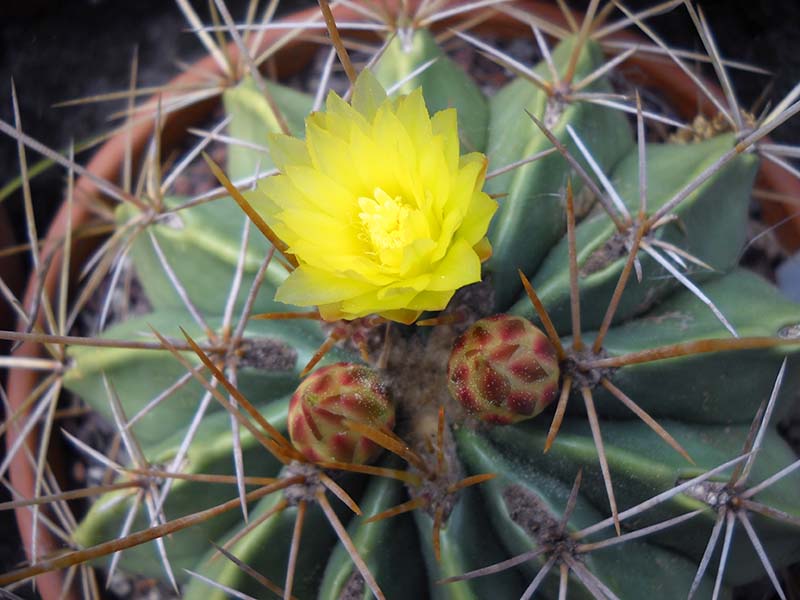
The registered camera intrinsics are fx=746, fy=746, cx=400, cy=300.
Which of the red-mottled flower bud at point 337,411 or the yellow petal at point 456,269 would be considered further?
the red-mottled flower bud at point 337,411

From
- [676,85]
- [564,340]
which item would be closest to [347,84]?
[676,85]

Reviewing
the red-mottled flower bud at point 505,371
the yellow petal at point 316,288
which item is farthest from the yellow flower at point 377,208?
the red-mottled flower bud at point 505,371

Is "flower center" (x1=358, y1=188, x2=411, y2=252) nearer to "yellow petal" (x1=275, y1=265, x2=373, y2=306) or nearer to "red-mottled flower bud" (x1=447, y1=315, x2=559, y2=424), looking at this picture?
"yellow petal" (x1=275, y1=265, x2=373, y2=306)

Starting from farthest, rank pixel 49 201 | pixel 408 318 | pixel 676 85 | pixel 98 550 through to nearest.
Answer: pixel 49 201 → pixel 676 85 → pixel 408 318 → pixel 98 550

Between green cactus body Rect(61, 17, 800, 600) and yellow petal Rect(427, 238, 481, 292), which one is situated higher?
yellow petal Rect(427, 238, 481, 292)

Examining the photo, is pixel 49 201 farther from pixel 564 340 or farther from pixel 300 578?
pixel 564 340

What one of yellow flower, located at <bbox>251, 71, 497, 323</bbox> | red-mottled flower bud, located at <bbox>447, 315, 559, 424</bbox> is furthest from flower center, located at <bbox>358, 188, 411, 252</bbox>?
red-mottled flower bud, located at <bbox>447, 315, 559, 424</bbox>

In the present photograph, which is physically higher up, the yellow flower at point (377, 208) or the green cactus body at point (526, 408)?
the yellow flower at point (377, 208)

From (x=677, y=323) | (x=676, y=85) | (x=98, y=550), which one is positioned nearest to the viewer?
(x=98, y=550)

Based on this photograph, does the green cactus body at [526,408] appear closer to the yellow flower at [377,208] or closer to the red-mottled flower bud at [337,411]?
the red-mottled flower bud at [337,411]
